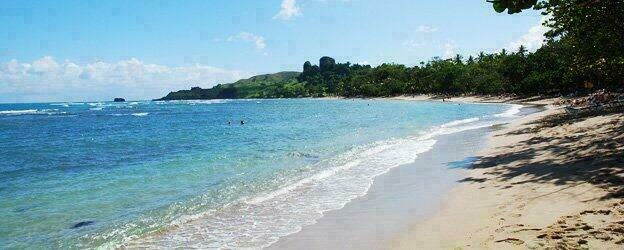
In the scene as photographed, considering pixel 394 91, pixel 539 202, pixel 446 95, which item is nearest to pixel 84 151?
pixel 539 202

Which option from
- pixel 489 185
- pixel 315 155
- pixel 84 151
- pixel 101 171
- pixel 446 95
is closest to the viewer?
pixel 489 185

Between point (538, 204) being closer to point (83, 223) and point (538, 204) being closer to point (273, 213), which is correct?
point (273, 213)

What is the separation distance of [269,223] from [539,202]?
22.0 ft

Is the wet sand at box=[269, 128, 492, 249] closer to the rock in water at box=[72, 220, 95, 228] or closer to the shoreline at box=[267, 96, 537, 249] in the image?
the shoreline at box=[267, 96, 537, 249]

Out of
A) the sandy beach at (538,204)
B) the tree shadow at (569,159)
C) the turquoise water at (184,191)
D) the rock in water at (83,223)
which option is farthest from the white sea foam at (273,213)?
the tree shadow at (569,159)

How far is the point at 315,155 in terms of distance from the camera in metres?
25.9

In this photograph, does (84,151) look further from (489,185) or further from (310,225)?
(489,185)

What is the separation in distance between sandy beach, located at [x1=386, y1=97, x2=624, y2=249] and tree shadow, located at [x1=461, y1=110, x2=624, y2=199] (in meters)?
0.03

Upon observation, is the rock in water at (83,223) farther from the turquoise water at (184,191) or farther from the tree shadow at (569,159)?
the tree shadow at (569,159)

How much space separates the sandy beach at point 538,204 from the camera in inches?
311

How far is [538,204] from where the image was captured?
1030 cm

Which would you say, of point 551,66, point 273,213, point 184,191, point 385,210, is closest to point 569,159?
point 385,210

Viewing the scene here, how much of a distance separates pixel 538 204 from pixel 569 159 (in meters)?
5.71

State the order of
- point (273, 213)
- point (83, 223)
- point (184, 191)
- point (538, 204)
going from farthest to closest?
point (184, 191), point (83, 223), point (273, 213), point (538, 204)
